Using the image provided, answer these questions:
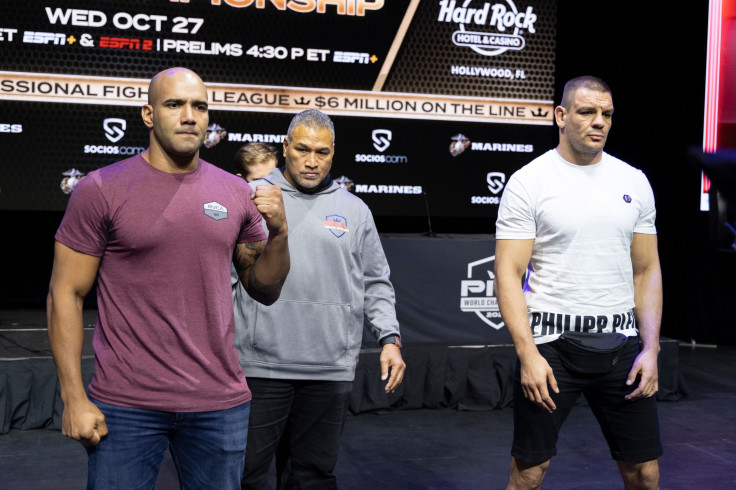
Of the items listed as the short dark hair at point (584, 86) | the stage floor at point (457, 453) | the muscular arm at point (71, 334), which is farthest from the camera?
the stage floor at point (457, 453)

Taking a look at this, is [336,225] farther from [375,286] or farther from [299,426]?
[299,426]

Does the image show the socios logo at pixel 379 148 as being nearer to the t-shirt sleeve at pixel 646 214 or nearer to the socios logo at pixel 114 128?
the socios logo at pixel 114 128

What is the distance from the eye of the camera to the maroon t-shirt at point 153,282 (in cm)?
190

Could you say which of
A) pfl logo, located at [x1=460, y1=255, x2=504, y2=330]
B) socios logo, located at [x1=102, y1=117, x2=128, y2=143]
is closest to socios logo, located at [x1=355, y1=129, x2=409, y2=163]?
pfl logo, located at [x1=460, y1=255, x2=504, y2=330]

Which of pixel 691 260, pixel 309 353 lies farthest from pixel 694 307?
pixel 309 353

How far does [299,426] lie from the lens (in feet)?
8.89

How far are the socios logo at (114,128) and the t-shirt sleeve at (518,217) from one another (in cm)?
430

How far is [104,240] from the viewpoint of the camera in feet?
6.30

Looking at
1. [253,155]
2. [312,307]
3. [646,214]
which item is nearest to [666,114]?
[253,155]

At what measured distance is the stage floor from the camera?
396 centimetres

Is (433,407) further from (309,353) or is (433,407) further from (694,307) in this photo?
(694,307)

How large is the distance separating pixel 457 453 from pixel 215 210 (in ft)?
9.14

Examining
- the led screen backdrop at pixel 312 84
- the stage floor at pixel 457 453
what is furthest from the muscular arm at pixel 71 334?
the led screen backdrop at pixel 312 84

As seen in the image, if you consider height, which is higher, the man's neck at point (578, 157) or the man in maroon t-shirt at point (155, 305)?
the man's neck at point (578, 157)
